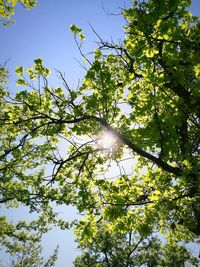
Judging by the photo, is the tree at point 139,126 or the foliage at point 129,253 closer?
the tree at point 139,126

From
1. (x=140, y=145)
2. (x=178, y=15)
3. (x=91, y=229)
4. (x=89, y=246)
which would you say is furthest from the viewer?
(x=89, y=246)

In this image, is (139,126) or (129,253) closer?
(139,126)

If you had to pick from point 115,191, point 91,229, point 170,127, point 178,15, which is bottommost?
point 91,229

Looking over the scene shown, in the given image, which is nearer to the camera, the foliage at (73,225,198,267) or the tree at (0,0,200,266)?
the tree at (0,0,200,266)

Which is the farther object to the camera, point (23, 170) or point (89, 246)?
point (89, 246)

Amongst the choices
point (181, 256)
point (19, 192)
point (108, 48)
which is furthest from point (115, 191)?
point (181, 256)

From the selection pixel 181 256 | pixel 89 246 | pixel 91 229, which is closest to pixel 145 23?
pixel 91 229

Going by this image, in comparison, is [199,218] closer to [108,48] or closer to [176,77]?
[176,77]

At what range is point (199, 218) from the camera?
7.57 metres

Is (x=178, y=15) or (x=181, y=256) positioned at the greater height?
(x=178, y=15)

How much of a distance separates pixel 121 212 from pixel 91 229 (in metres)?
0.97

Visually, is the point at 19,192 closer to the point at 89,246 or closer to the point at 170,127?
the point at 170,127

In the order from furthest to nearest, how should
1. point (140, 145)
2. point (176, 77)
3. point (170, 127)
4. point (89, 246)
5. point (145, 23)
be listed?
point (89, 246) < point (140, 145) < point (170, 127) < point (176, 77) < point (145, 23)

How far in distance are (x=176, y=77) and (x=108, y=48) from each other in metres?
3.48
